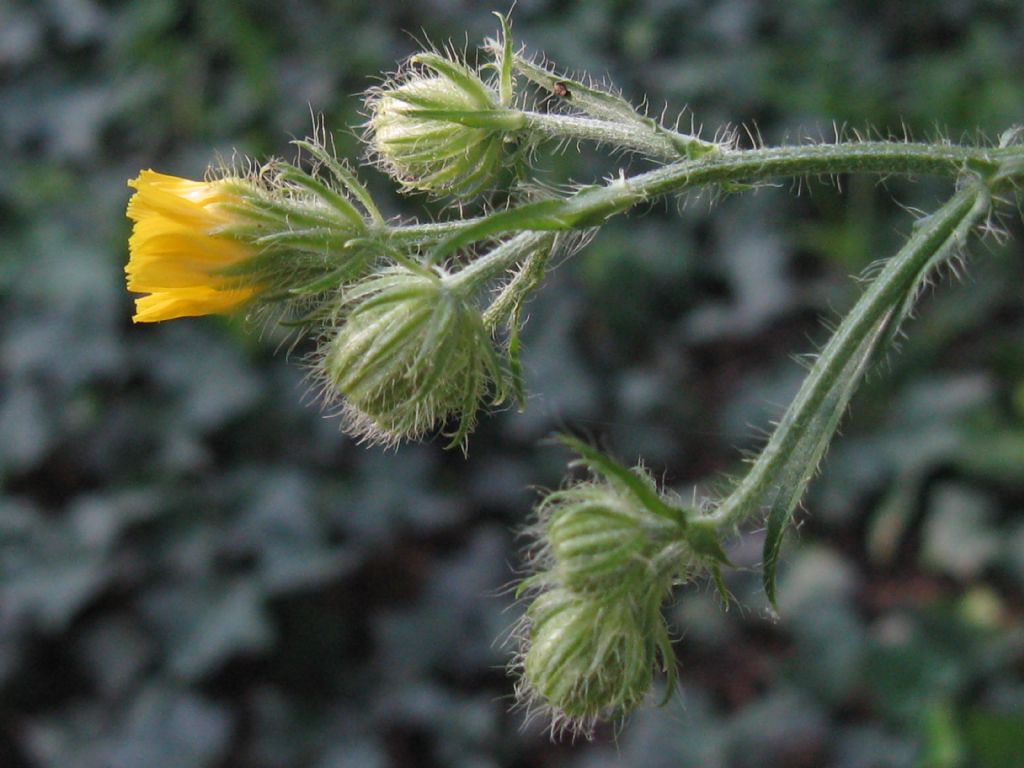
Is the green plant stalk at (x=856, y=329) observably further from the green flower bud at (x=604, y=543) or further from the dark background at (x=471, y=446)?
the dark background at (x=471, y=446)

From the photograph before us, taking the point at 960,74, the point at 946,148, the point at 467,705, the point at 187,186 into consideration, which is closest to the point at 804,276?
the point at 960,74

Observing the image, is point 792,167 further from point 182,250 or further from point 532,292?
point 182,250

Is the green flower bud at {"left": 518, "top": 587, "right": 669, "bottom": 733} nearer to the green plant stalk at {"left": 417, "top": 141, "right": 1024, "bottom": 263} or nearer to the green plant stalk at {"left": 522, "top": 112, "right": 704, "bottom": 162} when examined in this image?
the green plant stalk at {"left": 417, "top": 141, "right": 1024, "bottom": 263}

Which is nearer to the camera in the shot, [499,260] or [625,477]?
[625,477]

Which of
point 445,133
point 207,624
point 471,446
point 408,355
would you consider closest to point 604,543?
point 408,355

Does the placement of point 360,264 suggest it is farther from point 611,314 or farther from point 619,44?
point 619,44
